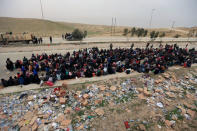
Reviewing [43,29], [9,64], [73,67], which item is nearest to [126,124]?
[73,67]

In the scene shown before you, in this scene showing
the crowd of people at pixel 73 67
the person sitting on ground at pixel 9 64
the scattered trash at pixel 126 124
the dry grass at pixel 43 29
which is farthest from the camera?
the dry grass at pixel 43 29

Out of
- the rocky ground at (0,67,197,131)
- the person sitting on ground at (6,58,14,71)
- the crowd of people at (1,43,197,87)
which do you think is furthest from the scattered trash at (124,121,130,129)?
the person sitting on ground at (6,58,14,71)

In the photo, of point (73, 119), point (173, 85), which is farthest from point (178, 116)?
point (73, 119)

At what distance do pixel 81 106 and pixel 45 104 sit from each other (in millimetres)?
2097

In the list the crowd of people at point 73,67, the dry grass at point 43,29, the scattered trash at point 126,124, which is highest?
the dry grass at point 43,29

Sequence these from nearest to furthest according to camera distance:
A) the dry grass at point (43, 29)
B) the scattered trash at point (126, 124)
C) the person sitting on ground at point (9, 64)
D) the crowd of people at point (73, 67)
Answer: the scattered trash at point (126, 124) → the crowd of people at point (73, 67) → the person sitting on ground at point (9, 64) → the dry grass at point (43, 29)

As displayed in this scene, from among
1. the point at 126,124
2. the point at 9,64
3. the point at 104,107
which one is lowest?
the point at 126,124

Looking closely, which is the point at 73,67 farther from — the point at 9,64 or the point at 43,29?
the point at 43,29

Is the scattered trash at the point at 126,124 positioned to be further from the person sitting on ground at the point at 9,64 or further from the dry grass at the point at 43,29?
the dry grass at the point at 43,29

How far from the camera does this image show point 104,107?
20.5 ft

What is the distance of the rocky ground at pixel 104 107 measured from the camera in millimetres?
5223

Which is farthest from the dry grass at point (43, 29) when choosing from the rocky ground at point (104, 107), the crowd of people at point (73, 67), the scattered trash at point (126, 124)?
the scattered trash at point (126, 124)

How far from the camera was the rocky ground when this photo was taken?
5223 millimetres

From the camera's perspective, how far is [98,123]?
5.31 meters
